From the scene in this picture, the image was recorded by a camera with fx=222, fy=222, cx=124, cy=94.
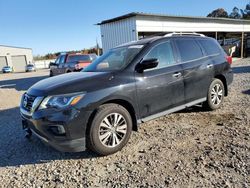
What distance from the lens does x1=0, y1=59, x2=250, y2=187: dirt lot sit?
2.85 m

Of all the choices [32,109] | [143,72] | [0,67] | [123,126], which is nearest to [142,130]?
[123,126]

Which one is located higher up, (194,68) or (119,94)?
(194,68)

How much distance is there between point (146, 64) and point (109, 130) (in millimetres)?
1296

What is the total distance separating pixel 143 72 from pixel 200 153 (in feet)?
5.32

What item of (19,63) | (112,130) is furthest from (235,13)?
(112,130)

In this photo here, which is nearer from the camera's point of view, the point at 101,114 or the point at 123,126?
the point at 101,114

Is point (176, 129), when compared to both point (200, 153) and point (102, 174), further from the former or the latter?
point (102, 174)

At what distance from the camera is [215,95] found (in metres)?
5.42

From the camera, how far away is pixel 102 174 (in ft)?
10.1

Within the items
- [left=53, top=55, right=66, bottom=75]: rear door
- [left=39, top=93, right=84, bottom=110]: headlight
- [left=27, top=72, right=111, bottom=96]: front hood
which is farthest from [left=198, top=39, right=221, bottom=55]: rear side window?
[left=53, top=55, right=66, bottom=75]: rear door

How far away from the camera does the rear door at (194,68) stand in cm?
461

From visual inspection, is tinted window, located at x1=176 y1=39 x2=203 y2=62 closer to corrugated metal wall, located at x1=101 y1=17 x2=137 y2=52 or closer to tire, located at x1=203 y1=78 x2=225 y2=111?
tire, located at x1=203 y1=78 x2=225 y2=111

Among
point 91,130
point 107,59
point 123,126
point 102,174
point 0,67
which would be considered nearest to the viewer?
point 102,174

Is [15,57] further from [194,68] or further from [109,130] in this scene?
[109,130]
